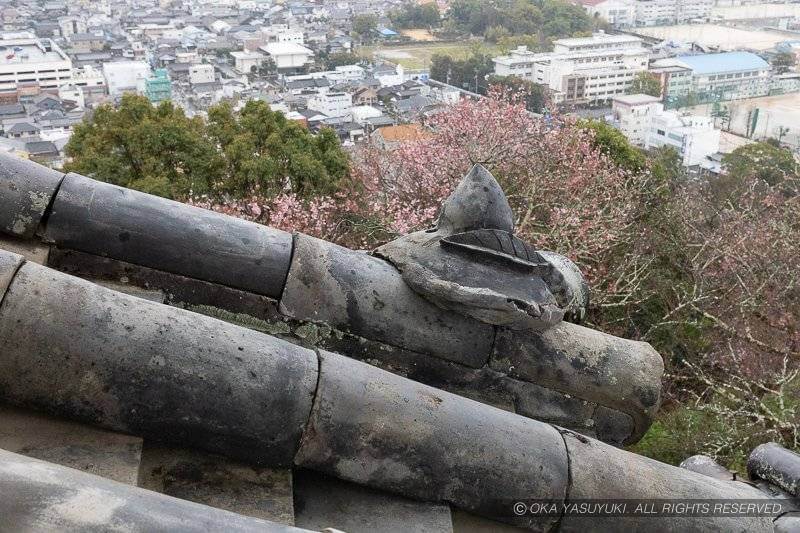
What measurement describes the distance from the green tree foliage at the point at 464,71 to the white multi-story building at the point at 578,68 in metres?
0.96

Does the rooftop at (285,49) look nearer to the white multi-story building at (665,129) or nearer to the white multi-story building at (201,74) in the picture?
the white multi-story building at (201,74)

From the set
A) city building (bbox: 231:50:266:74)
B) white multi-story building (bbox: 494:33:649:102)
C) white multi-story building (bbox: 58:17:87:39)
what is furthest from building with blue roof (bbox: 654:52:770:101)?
white multi-story building (bbox: 58:17:87:39)

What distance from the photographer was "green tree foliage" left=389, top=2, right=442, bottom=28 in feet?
237

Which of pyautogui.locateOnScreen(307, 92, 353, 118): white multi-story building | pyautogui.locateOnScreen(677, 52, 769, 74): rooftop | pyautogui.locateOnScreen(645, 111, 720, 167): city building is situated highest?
pyautogui.locateOnScreen(677, 52, 769, 74): rooftop

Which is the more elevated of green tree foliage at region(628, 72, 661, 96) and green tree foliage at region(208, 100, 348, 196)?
green tree foliage at region(208, 100, 348, 196)

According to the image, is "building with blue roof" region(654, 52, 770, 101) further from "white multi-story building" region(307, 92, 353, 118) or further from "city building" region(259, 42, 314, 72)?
"city building" region(259, 42, 314, 72)

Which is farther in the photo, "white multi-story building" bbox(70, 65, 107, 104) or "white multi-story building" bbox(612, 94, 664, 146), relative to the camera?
"white multi-story building" bbox(70, 65, 107, 104)

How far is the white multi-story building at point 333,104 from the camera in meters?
42.8

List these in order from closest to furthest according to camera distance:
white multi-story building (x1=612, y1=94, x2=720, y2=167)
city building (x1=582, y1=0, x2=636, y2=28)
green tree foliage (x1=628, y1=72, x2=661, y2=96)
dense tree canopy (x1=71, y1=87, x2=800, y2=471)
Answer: dense tree canopy (x1=71, y1=87, x2=800, y2=471)
white multi-story building (x1=612, y1=94, x2=720, y2=167)
green tree foliage (x1=628, y1=72, x2=661, y2=96)
city building (x1=582, y1=0, x2=636, y2=28)

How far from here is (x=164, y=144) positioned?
42.8ft

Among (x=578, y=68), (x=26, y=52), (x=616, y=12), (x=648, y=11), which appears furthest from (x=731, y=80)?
(x=26, y=52)

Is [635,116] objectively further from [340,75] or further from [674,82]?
[340,75]

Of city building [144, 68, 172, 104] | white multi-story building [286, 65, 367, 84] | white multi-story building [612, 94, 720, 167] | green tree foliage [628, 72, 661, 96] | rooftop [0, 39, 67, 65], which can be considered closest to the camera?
white multi-story building [612, 94, 720, 167]

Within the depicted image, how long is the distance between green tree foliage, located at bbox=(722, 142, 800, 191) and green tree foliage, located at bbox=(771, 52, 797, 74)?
37724mm
